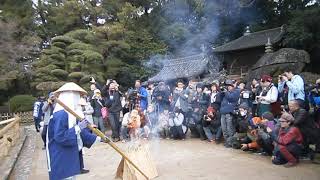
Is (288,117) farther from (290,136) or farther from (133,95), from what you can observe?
(133,95)

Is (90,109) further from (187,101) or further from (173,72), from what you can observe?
(173,72)

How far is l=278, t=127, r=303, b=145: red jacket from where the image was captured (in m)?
6.76

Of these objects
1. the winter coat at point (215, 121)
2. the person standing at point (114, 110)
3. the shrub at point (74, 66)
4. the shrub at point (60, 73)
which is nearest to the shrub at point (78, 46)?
the shrub at point (74, 66)

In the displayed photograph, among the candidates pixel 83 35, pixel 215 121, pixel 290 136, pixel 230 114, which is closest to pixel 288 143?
pixel 290 136

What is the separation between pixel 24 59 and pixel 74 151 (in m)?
25.6

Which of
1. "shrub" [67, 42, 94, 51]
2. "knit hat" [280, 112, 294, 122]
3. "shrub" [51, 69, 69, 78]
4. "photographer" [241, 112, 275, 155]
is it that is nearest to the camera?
"photographer" [241, 112, 275, 155]

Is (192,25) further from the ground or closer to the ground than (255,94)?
further from the ground

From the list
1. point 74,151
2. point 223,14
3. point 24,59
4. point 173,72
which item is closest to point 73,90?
point 74,151

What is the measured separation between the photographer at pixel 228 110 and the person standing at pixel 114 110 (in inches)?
136

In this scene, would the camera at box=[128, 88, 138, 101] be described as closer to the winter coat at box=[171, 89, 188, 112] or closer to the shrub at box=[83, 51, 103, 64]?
the winter coat at box=[171, 89, 188, 112]

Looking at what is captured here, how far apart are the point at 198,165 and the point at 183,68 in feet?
53.1

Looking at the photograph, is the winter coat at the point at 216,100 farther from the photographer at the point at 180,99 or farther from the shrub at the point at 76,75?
the shrub at the point at 76,75

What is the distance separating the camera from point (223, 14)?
19.8 meters

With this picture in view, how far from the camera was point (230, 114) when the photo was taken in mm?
9141
